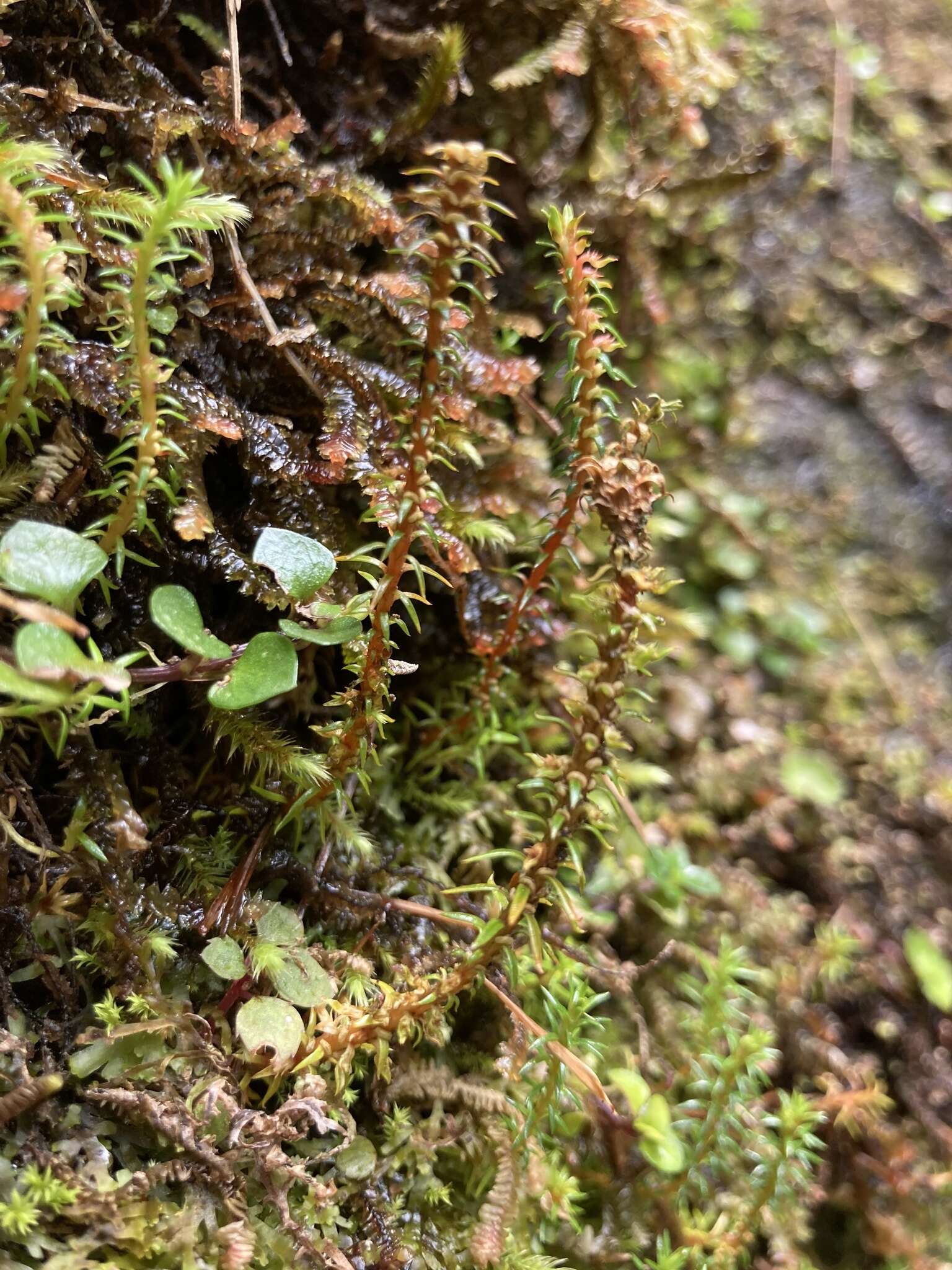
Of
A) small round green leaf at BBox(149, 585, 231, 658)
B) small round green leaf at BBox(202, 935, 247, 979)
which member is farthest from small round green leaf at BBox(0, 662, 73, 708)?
small round green leaf at BBox(202, 935, 247, 979)

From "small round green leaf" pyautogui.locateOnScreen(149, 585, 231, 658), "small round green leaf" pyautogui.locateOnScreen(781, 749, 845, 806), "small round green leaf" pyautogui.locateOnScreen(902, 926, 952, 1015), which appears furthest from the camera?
"small round green leaf" pyautogui.locateOnScreen(781, 749, 845, 806)

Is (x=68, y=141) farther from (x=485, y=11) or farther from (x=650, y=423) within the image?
(x=650, y=423)

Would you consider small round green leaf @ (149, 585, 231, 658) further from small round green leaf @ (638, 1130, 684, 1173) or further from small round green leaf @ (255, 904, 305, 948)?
small round green leaf @ (638, 1130, 684, 1173)

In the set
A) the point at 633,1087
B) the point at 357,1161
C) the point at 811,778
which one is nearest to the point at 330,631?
the point at 357,1161

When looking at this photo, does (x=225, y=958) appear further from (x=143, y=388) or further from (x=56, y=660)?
(x=143, y=388)

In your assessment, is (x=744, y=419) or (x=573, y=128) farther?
(x=744, y=419)

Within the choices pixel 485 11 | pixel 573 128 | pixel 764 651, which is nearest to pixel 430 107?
pixel 485 11
